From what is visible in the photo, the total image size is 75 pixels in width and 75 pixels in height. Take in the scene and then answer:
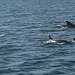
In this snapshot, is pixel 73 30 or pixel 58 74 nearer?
pixel 58 74

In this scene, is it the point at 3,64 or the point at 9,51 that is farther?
the point at 9,51

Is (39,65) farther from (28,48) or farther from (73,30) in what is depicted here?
(73,30)

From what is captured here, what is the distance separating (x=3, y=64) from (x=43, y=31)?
16.3 m

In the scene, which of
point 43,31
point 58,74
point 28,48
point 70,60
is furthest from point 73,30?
point 58,74

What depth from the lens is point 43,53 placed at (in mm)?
28578

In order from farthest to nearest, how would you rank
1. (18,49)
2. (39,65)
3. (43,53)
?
1. (18,49)
2. (43,53)
3. (39,65)

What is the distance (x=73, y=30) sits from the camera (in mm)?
41500

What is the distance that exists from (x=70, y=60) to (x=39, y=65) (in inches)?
106

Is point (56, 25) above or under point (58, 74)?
above

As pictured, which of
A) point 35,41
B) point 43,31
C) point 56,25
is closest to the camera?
point 35,41

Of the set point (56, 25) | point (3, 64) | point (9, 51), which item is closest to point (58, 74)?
point (3, 64)

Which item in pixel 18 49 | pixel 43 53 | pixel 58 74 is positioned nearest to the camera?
pixel 58 74

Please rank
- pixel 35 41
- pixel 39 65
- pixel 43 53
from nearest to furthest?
1. pixel 39 65
2. pixel 43 53
3. pixel 35 41

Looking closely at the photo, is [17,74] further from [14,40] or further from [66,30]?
[66,30]
